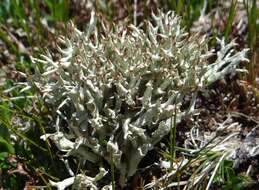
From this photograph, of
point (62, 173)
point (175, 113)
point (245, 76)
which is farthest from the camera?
point (245, 76)

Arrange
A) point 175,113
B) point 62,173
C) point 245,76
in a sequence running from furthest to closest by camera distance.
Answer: point 245,76 → point 62,173 → point 175,113

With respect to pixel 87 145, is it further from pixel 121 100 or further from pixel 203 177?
pixel 203 177

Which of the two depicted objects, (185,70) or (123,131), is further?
(185,70)

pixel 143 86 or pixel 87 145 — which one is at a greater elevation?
pixel 143 86

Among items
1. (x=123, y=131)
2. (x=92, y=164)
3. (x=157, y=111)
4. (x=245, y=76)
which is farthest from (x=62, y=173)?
(x=245, y=76)

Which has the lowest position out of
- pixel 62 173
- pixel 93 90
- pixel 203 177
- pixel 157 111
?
pixel 203 177

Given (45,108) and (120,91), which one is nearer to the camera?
(120,91)

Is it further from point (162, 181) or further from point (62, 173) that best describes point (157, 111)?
point (62, 173)
